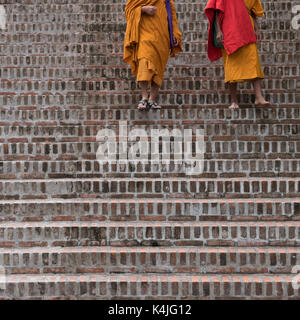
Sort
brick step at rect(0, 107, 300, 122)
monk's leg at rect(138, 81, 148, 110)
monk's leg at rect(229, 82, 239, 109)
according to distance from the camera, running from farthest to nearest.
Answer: monk's leg at rect(229, 82, 239, 109) → monk's leg at rect(138, 81, 148, 110) → brick step at rect(0, 107, 300, 122)

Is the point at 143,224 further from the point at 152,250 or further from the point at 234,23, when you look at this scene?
the point at 234,23

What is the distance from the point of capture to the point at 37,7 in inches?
256

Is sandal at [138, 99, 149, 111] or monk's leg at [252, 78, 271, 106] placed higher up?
monk's leg at [252, 78, 271, 106]

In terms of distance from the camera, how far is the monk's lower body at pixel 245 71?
15.8 ft

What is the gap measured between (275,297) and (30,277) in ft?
5.84

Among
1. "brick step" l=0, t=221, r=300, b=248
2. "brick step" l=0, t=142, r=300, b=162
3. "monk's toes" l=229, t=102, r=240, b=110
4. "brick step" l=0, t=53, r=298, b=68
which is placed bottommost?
"brick step" l=0, t=221, r=300, b=248

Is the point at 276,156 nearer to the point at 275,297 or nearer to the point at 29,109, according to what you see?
the point at 275,297

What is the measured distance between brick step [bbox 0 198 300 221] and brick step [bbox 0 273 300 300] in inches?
23.2

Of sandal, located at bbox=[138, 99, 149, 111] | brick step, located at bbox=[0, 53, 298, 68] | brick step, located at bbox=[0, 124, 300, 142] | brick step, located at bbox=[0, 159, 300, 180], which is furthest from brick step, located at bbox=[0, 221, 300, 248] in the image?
brick step, located at bbox=[0, 53, 298, 68]

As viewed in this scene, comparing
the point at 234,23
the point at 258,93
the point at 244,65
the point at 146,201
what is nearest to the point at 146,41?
the point at 234,23

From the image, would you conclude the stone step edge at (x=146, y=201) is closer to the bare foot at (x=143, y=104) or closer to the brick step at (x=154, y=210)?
the brick step at (x=154, y=210)

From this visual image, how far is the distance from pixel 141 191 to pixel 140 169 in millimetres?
279

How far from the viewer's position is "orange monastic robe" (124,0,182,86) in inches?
192

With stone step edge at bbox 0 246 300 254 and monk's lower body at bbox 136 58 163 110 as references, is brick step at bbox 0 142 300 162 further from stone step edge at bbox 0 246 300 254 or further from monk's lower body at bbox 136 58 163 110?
stone step edge at bbox 0 246 300 254
